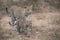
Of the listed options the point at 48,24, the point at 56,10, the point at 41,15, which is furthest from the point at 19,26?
the point at 56,10

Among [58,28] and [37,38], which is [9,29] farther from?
[58,28]

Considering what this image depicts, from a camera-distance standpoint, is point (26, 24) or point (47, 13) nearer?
point (26, 24)

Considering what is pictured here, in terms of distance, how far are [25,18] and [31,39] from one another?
0.59m

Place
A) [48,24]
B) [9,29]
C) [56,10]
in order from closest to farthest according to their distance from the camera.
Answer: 1. [9,29]
2. [48,24]
3. [56,10]

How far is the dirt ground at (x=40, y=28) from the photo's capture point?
463 cm

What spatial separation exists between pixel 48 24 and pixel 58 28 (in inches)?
17.4

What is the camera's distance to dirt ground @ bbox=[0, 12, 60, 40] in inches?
182

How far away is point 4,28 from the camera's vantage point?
5.14 meters

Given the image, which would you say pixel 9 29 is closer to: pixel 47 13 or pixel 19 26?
pixel 19 26

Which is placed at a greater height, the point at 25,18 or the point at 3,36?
the point at 25,18

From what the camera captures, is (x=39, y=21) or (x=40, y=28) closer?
(x=40, y=28)

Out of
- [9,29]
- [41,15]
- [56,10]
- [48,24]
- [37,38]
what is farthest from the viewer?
[56,10]

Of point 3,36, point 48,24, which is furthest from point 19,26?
point 48,24

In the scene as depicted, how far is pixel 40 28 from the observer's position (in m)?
5.18
